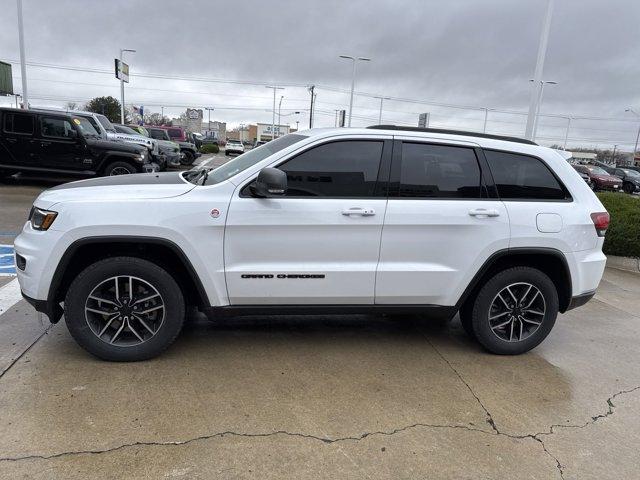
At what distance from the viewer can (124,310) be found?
3.57m

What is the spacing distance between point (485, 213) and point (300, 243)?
1.49 m

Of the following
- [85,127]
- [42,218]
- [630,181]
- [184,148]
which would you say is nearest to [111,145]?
[85,127]

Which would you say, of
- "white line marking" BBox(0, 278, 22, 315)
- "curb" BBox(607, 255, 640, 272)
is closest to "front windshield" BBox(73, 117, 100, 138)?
"white line marking" BBox(0, 278, 22, 315)

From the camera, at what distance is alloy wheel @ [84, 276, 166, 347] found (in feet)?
11.6

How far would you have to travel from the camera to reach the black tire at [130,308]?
11.4 feet

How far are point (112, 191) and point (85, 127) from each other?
1037 centimetres

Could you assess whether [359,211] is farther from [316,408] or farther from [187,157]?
[187,157]

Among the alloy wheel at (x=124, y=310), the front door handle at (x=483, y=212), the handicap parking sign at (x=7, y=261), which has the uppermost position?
the front door handle at (x=483, y=212)

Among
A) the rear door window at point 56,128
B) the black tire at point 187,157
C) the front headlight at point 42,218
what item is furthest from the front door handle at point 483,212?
the black tire at point 187,157

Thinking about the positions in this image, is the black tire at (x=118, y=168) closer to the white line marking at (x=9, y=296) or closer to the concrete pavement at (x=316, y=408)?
the white line marking at (x=9, y=296)

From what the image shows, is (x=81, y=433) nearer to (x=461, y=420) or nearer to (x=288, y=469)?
(x=288, y=469)

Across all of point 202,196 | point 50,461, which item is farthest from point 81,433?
point 202,196

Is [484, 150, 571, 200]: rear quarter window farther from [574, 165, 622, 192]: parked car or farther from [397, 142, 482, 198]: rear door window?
[574, 165, 622, 192]: parked car

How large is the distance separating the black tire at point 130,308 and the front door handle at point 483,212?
2.33 m
